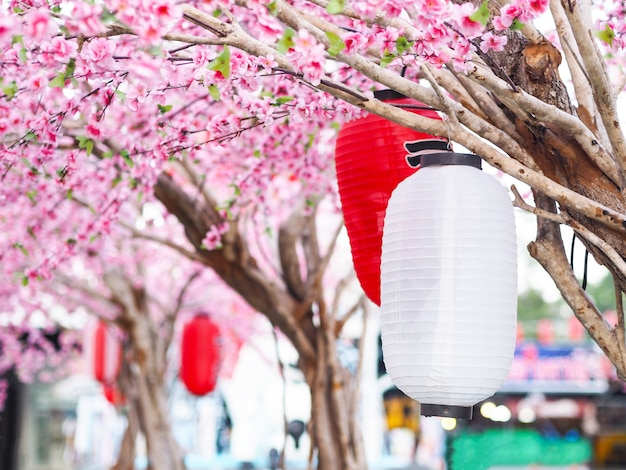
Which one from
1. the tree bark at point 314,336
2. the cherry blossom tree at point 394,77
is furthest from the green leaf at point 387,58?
the tree bark at point 314,336

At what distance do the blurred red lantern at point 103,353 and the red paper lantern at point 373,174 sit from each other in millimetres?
8869

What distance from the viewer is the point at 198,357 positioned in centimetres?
1024

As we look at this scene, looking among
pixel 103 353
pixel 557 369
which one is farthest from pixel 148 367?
pixel 557 369

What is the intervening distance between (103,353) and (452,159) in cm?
976

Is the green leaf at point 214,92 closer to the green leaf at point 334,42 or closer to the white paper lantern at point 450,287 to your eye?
the green leaf at point 334,42

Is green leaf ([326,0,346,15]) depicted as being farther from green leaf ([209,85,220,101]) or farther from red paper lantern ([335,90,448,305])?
red paper lantern ([335,90,448,305])

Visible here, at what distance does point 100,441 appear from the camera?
2166 centimetres

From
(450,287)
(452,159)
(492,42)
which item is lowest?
(450,287)

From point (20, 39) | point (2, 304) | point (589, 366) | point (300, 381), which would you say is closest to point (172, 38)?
point (20, 39)

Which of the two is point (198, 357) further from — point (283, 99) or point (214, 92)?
point (214, 92)

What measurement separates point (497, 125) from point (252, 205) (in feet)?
9.49

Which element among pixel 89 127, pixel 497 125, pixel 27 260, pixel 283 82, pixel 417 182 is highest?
pixel 27 260

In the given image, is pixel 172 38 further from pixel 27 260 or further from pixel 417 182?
pixel 27 260

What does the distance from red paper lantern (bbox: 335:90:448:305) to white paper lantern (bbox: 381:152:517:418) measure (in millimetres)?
594
